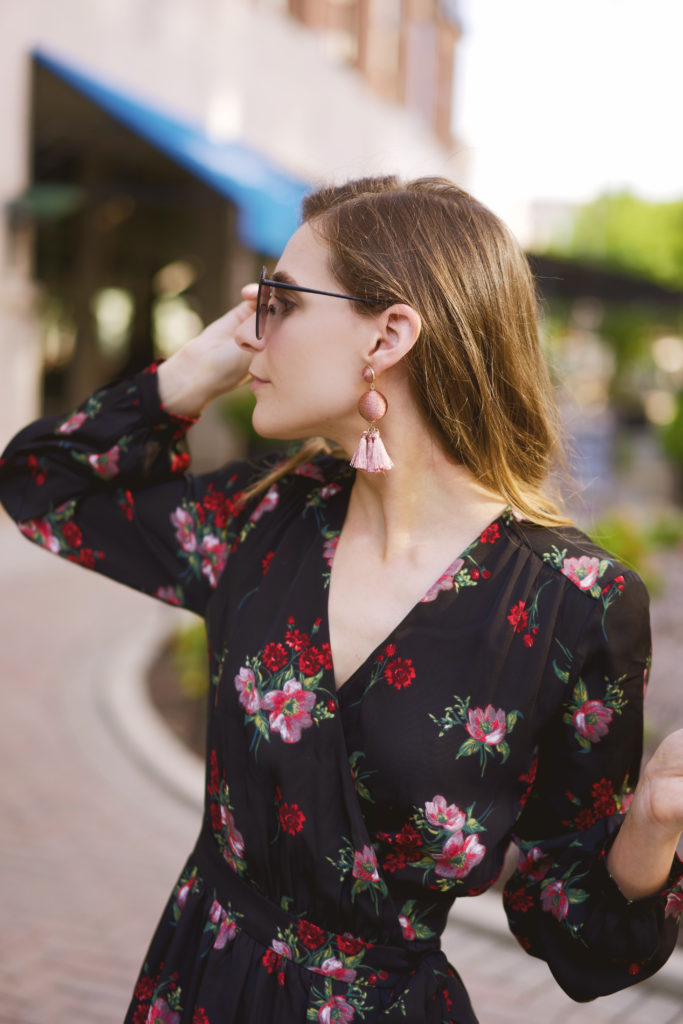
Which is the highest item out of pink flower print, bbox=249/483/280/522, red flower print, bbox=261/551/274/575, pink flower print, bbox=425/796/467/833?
pink flower print, bbox=249/483/280/522

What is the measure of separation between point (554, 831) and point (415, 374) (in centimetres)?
76

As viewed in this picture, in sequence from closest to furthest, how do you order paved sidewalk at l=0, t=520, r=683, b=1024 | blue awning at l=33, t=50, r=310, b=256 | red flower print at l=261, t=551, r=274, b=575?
red flower print at l=261, t=551, r=274, b=575
paved sidewalk at l=0, t=520, r=683, b=1024
blue awning at l=33, t=50, r=310, b=256

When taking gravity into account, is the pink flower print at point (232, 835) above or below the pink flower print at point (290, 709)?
below

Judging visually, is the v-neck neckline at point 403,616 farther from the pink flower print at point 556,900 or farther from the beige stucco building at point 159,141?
the beige stucco building at point 159,141

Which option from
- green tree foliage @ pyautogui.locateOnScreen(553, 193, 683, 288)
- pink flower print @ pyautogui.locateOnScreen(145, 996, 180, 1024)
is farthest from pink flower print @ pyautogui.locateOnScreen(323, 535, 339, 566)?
green tree foliage @ pyautogui.locateOnScreen(553, 193, 683, 288)

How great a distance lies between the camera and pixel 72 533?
198 centimetres

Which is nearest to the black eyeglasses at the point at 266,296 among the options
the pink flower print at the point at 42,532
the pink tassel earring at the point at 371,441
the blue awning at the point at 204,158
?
the pink tassel earring at the point at 371,441

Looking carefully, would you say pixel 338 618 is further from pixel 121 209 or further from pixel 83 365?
pixel 121 209

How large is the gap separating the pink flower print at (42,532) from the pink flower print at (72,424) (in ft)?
0.59

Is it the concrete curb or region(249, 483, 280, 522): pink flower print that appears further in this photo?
the concrete curb

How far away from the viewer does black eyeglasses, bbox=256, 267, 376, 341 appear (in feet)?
5.23

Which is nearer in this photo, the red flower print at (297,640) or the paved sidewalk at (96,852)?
the red flower print at (297,640)

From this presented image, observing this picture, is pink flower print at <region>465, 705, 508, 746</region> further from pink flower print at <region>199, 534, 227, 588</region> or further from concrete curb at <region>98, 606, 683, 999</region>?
concrete curb at <region>98, 606, 683, 999</region>

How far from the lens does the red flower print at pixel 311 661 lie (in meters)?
1.57
